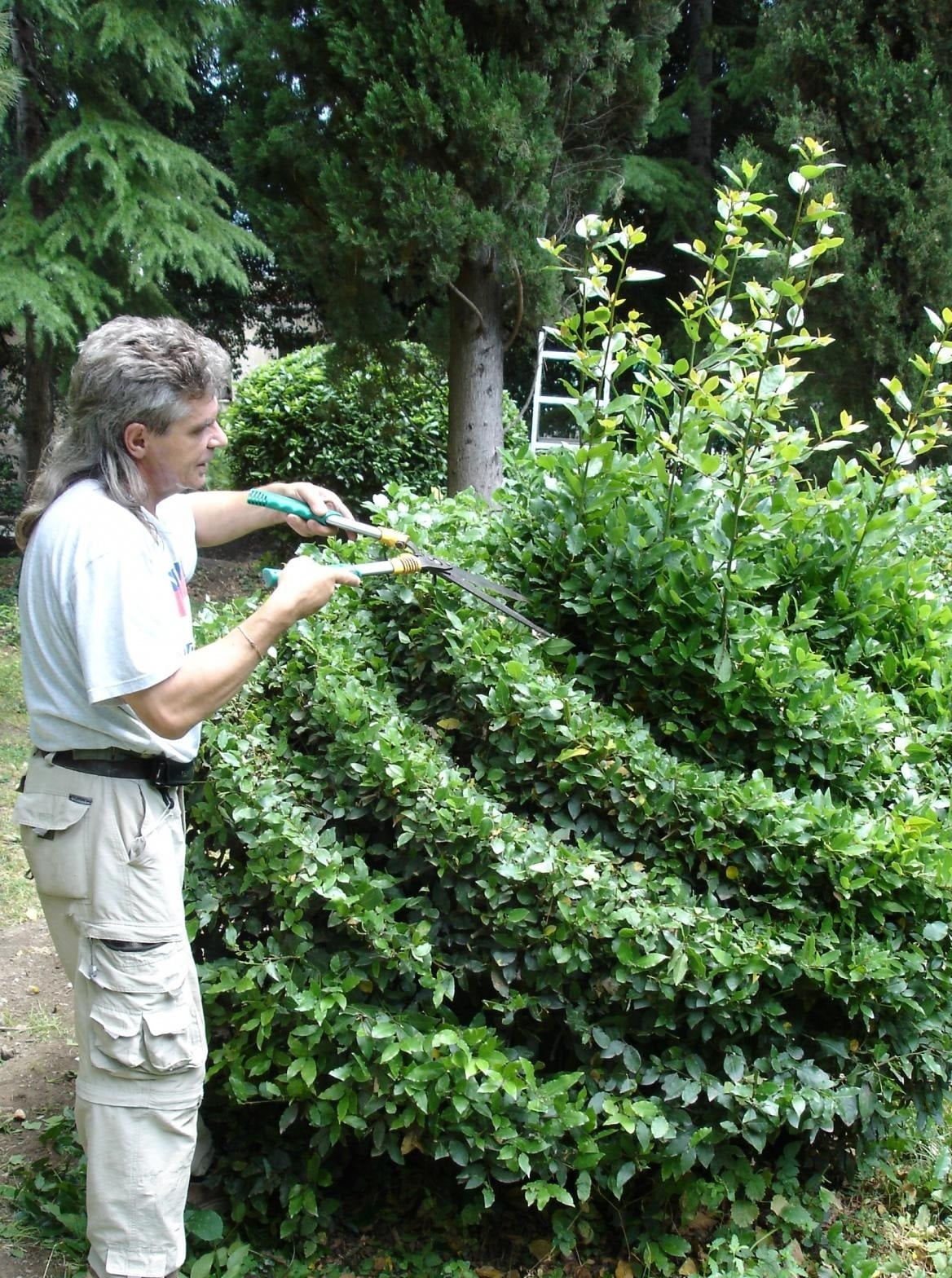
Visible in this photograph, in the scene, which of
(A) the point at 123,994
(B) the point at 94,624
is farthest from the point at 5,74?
(A) the point at 123,994

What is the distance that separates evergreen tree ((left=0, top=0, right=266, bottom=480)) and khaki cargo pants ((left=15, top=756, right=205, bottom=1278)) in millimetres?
6507

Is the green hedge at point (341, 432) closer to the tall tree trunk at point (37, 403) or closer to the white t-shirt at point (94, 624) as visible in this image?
the tall tree trunk at point (37, 403)

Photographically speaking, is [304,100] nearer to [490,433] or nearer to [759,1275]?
[490,433]

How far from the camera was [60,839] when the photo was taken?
2107mm

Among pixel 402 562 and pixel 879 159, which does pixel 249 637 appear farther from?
pixel 879 159

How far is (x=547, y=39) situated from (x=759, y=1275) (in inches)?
286

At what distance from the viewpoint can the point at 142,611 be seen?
196cm

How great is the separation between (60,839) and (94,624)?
454 mm

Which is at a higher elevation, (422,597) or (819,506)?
(819,506)

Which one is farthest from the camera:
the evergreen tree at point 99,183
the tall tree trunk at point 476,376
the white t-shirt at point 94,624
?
the evergreen tree at point 99,183

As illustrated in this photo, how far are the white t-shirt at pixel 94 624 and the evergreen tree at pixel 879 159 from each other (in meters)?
9.28

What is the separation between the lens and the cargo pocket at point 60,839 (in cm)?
209

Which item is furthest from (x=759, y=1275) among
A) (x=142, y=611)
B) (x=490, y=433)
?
(x=490, y=433)

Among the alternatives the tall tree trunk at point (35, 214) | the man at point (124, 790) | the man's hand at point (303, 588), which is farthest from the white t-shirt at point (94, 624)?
the tall tree trunk at point (35, 214)
